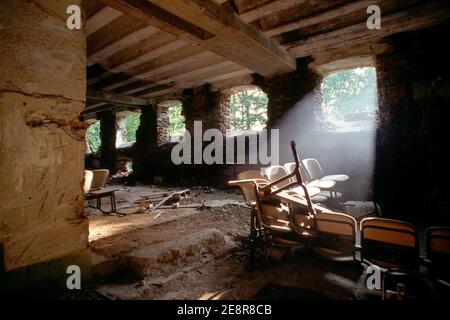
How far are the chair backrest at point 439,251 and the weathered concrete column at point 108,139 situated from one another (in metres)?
11.6

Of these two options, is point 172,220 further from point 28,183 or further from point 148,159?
point 148,159

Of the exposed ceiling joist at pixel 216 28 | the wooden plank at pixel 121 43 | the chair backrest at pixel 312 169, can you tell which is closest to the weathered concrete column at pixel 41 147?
the exposed ceiling joist at pixel 216 28

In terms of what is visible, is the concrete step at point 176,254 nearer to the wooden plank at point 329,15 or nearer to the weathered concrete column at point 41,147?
the weathered concrete column at point 41,147

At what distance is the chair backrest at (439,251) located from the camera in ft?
5.63

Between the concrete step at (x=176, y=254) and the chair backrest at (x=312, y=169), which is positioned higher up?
the chair backrest at (x=312, y=169)

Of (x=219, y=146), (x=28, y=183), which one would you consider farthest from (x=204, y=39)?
(x=219, y=146)

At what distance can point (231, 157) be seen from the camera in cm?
759

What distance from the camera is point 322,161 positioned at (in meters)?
5.73

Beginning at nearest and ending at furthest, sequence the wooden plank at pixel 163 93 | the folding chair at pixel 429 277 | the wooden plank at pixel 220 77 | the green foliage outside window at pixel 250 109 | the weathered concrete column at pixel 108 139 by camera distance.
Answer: the folding chair at pixel 429 277
the wooden plank at pixel 220 77
the wooden plank at pixel 163 93
the weathered concrete column at pixel 108 139
the green foliage outside window at pixel 250 109

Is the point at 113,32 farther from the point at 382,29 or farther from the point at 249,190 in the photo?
the point at 382,29

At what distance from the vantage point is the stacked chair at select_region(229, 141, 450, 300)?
1.69 m

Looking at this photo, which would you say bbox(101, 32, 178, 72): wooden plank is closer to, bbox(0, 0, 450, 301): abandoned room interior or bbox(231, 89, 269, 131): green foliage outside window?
bbox(0, 0, 450, 301): abandoned room interior

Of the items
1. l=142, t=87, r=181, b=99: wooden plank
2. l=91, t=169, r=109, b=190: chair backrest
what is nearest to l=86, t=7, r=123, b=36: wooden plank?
l=91, t=169, r=109, b=190: chair backrest

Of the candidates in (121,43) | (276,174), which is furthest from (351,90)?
(121,43)
